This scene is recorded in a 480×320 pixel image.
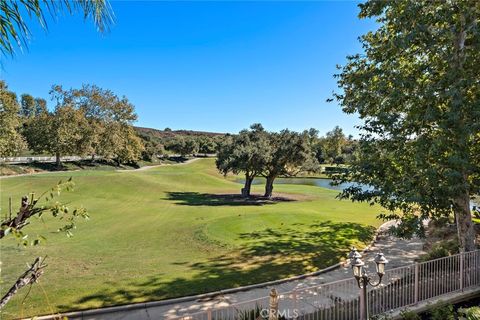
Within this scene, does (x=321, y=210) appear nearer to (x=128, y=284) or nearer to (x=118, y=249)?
(x=118, y=249)

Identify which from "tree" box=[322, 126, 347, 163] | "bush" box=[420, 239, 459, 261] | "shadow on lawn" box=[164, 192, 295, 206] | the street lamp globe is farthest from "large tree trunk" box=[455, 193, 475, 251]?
"tree" box=[322, 126, 347, 163]

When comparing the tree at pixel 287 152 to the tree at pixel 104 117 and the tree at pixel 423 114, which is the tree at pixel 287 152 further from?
the tree at pixel 104 117

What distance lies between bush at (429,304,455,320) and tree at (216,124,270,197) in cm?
2219

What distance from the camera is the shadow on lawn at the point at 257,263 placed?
10.2 metres

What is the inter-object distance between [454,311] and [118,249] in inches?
527

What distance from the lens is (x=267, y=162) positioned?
1208 inches

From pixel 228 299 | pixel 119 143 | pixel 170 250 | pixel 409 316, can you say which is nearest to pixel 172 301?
pixel 228 299

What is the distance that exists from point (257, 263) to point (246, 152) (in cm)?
1776

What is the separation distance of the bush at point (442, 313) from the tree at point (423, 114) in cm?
238

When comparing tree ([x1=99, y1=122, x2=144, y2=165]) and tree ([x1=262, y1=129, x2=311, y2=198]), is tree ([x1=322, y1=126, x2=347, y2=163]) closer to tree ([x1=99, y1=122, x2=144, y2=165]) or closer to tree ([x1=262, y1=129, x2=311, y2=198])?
tree ([x1=99, y1=122, x2=144, y2=165])

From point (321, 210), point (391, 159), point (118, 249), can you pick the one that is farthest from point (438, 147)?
point (321, 210)

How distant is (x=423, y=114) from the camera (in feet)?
33.8

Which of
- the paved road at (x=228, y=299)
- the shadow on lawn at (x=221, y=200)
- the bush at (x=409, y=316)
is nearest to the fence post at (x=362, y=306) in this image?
the bush at (x=409, y=316)

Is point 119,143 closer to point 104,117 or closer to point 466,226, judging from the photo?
point 104,117
